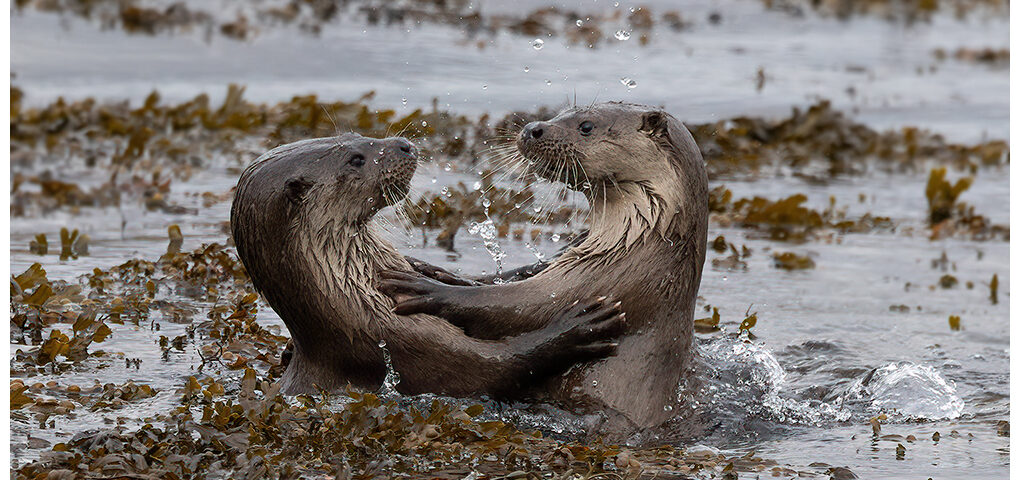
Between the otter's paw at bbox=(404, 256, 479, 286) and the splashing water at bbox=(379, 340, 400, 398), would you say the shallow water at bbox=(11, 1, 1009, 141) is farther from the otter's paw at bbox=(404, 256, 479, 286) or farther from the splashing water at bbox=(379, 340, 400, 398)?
the splashing water at bbox=(379, 340, 400, 398)

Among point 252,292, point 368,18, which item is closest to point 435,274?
point 252,292

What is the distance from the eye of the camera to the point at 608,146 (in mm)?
5168

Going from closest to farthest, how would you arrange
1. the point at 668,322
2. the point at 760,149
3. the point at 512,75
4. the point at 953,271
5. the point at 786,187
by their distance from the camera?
the point at 668,322 → the point at 953,271 → the point at 786,187 → the point at 760,149 → the point at 512,75

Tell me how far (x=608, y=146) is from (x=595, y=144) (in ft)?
0.17

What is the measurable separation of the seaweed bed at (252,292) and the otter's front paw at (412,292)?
29 cm

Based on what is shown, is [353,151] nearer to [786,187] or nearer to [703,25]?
[786,187]

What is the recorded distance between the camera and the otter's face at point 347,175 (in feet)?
16.1

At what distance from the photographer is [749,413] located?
530cm

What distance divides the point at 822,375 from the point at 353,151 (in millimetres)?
2261

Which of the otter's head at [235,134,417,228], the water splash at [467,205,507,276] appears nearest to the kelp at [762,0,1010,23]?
the water splash at [467,205,507,276]

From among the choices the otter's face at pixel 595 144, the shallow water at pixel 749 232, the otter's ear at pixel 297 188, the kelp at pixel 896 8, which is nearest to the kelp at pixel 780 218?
the shallow water at pixel 749 232

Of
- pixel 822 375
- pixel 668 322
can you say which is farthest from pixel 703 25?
pixel 668 322

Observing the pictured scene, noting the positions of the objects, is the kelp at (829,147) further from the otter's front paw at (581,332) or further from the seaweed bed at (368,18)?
the otter's front paw at (581,332)

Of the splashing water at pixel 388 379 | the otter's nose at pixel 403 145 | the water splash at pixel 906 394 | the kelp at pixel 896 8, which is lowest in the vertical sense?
the water splash at pixel 906 394
